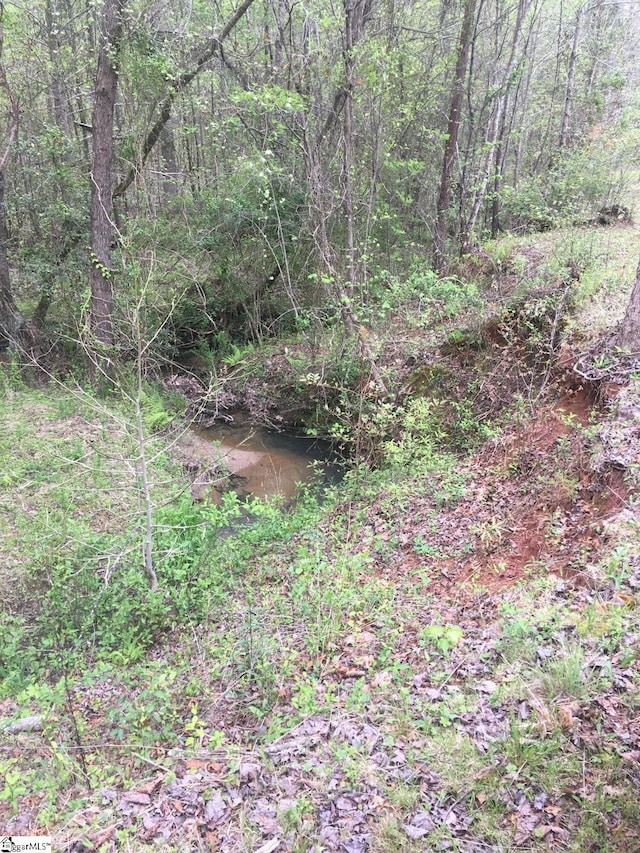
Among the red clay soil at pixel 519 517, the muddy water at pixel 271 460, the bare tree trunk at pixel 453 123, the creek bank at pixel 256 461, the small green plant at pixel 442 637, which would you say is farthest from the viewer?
the bare tree trunk at pixel 453 123

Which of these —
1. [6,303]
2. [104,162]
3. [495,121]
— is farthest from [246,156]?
[495,121]

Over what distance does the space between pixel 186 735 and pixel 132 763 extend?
0.37 metres

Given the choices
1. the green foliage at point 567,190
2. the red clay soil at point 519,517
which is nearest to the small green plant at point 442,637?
the red clay soil at point 519,517

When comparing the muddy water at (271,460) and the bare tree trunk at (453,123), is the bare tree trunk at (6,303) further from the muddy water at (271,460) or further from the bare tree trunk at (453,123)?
the bare tree trunk at (453,123)

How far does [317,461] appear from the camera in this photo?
7.78 m

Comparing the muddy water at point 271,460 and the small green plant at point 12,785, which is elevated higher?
the small green plant at point 12,785

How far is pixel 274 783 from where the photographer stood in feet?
8.85

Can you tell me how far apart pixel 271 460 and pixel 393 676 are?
20.1ft

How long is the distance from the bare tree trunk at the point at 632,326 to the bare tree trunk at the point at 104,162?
7.11m

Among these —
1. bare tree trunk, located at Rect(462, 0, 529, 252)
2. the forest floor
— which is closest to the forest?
the forest floor

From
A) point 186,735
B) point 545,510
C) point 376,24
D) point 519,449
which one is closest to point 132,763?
point 186,735

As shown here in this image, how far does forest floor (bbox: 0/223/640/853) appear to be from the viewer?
2.38 m

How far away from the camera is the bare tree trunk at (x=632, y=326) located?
18.2 feet

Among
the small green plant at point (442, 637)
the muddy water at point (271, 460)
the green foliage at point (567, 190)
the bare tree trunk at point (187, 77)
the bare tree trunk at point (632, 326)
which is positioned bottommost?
the muddy water at point (271, 460)
